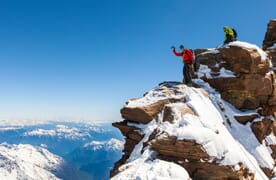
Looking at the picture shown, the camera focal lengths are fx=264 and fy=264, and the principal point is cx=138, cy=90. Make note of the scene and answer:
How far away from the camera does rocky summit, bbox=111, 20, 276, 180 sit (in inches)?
671

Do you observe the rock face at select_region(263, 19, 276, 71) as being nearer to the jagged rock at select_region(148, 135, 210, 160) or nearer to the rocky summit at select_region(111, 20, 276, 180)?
the rocky summit at select_region(111, 20, 276, 180)

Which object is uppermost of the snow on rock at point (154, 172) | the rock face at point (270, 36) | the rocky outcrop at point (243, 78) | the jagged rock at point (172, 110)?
the rock face at point (270, 36)

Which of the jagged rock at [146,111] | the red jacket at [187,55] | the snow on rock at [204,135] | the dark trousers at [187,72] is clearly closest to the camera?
the snow on rock at [204,135]

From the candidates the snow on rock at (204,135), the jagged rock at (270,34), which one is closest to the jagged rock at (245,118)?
the snow on rock at (204,135)

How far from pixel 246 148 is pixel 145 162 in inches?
499

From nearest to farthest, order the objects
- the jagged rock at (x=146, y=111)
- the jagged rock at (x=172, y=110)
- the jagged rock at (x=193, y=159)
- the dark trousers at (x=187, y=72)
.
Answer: the jagged rock at (x=193, y=159), the jagged rock at (x=172, y=110), the jagged rock at (x=146, y=111), the dark trousers at (x=187, y=72)

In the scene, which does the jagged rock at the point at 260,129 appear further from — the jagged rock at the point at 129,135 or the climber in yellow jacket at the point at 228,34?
the jagged rock at the point at 129,135

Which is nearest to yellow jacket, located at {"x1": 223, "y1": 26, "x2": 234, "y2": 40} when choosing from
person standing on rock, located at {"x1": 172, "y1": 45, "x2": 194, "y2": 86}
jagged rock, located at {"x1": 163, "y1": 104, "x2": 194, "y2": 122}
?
person standing on rock, located at {"x1": 172, "y1": 45, "x2": 194, "y2": 86}

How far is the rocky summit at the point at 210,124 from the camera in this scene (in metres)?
17.0

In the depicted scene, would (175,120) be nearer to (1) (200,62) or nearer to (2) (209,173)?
(2) (209,173)

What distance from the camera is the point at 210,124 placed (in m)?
21.3

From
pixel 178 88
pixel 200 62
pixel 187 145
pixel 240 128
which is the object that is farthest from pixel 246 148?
pixel 200 62

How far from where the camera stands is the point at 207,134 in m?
18.2

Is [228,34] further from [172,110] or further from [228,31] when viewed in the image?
[172,110]
